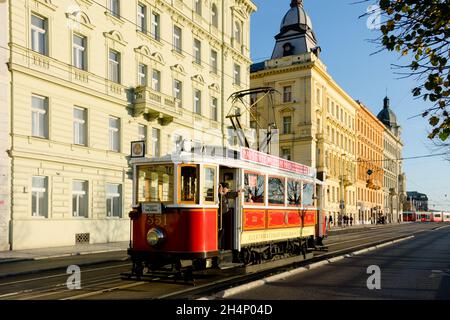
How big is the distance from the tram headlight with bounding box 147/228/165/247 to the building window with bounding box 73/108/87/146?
1503cm

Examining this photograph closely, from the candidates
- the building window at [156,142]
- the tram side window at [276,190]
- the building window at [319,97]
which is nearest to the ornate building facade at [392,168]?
the building window at [319,97]

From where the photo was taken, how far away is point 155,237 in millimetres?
11117

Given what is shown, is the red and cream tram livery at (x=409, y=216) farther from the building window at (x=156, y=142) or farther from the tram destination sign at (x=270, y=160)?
the tram destination sign at (x=270, y=160)

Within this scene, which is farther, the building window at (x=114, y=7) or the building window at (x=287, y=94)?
the building window at (x=287, y=94)

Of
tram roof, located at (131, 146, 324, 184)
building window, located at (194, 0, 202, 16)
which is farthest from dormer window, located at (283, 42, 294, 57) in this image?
tram roof, located at (131, 146, 324, 184)

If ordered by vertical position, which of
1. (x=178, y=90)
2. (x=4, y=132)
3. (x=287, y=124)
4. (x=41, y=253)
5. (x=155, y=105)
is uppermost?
(x=287, y=124)

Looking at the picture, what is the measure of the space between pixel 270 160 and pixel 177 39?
2207cm

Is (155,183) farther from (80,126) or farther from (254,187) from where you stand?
(80,126)

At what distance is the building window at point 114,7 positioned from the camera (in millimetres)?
27969

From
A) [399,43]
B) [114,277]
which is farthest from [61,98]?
[399,43]

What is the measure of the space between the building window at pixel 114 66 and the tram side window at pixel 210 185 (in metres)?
17.7

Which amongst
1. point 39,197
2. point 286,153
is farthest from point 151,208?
point 286,153

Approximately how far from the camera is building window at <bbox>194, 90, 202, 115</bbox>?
36281 mm
